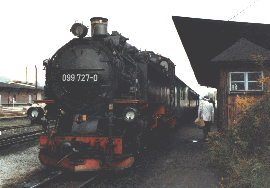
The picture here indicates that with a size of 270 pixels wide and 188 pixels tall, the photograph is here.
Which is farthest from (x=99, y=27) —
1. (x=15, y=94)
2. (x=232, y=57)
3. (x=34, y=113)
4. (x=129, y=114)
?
(x=15, y=94)

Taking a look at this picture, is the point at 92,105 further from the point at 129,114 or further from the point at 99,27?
the point at 99,27

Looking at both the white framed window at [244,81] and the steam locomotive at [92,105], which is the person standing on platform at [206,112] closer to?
the white framed window at [244,81]

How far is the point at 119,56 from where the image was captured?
18.6 feet

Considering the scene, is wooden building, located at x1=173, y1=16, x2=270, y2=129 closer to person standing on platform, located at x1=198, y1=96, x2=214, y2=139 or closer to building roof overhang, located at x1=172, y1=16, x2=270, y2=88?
building roof overhang, located at x1=172, y1=16, x2=270, y2=88

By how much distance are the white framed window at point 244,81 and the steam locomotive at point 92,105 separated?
3297mm

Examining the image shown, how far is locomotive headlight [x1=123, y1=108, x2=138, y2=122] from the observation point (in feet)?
16.5

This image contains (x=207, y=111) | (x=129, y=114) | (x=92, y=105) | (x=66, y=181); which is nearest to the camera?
(x=66, y=181)

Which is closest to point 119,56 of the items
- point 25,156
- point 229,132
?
point 229,132

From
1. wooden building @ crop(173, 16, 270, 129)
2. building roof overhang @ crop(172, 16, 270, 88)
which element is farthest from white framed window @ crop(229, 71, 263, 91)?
building roof overhang @ crop(172, 16, 270, 88)

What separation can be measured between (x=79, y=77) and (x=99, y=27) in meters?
1.27

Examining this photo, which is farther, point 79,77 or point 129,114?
point 79,77

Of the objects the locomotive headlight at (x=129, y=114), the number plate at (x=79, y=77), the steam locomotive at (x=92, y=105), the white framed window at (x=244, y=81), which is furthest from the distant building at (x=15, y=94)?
the locomotive headlight at (x=129, y=114)

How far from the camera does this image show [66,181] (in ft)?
16.1

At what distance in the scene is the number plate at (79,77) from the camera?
5.38 m
